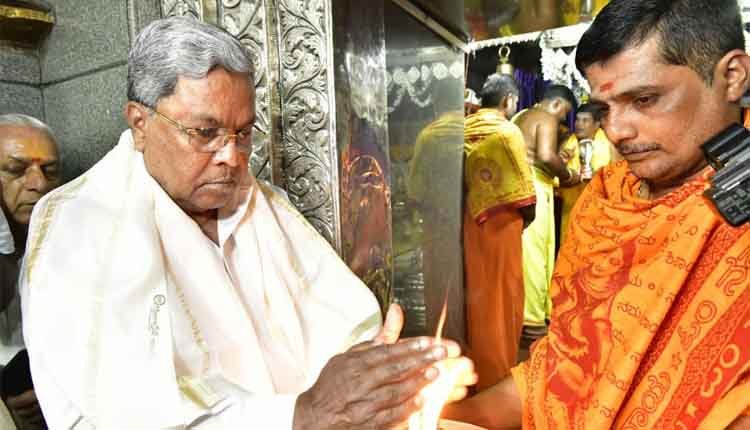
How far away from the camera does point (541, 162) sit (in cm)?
477

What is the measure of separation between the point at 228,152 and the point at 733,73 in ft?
3.83

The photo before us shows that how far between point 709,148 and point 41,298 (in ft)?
4.35

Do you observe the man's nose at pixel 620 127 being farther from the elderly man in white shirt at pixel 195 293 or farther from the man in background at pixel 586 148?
the man in background at pixel 586 148

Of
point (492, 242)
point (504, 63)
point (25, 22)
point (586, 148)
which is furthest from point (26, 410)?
point (504, 63)

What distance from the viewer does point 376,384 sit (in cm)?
103


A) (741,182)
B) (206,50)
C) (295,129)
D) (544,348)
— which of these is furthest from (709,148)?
(295,129)

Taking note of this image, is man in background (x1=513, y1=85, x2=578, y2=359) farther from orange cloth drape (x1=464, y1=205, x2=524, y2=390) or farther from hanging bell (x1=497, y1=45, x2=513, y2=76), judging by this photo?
hanging bell (x1=497, y1=45, x2=513, y2=76)

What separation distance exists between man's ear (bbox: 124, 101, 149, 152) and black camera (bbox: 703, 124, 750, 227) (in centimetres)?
125

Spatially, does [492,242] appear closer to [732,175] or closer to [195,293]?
[195,293]

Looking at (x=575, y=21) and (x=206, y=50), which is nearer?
(x=206, y=50)

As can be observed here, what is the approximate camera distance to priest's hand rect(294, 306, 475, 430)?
1.02 meters

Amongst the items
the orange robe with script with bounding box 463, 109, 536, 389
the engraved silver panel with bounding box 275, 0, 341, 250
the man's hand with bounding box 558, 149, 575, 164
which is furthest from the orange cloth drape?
the engraved silver panel with bounding box 275, 0, 341, 250

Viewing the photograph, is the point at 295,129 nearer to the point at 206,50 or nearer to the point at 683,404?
the point at 206,50

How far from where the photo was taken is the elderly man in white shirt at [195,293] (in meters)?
1.08
